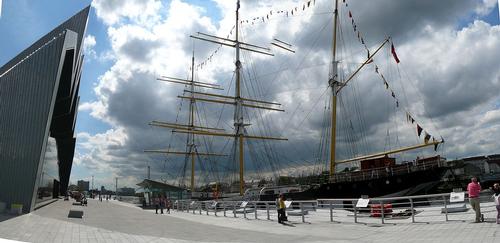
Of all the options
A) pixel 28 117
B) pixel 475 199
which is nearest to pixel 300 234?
pixel 475 199

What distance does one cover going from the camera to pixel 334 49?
4462 cm

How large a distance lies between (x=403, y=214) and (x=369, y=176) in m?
15.5

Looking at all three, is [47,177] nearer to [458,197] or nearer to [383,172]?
[383,172]

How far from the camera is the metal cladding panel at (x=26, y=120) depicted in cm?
2298

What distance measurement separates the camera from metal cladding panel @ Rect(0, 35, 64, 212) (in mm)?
22984

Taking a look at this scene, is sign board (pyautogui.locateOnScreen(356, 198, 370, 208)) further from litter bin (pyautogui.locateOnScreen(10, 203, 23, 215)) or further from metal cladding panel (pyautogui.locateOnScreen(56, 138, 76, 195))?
metal cladding panel (pyautogui.locateOnScreen(56, 138, 76, 195))

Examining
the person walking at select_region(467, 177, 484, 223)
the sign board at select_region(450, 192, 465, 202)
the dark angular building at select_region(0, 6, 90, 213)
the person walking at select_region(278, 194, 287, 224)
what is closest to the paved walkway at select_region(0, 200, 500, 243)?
the person walking at select_region(467, 177, 484, 223)

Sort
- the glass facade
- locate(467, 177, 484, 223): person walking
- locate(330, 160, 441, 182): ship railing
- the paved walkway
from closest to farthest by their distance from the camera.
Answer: the paved walkway < locate(467, 177, 484, 223): person walking < the glass facade < locate(330, 160, 441, 182): ship railing

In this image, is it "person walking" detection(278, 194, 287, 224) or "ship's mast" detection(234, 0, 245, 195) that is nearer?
"person walking" detection(278, 194, 287, 224)

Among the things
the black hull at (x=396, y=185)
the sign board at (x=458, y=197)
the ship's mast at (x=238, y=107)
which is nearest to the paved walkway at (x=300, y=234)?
the sign board at (x=458, y=197)

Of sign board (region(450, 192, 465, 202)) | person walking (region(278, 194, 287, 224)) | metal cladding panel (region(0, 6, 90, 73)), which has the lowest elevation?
person walking (region(278, 194, 287, 224))

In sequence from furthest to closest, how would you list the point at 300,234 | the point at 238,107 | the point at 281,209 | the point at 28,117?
the point at 238,107
the point at 28,117
the point at 281,209
the point at 300,234

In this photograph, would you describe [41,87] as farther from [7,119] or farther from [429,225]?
[429,225]

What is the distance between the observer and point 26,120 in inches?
947
